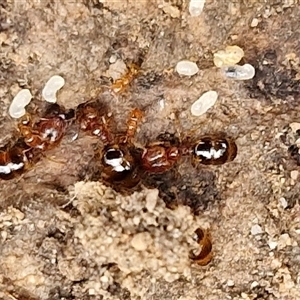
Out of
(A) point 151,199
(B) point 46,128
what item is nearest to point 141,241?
(A) point 151,199

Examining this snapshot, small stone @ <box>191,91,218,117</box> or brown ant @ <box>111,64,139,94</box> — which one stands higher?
brown ant @ <box>111,64,139,94</box>

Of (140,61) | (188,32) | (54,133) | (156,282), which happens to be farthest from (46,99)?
(156,282)

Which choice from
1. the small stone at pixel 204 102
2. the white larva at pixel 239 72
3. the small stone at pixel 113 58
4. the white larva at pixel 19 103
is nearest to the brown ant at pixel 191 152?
the small stone at pixel 204 102

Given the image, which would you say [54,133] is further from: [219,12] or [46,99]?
[219,12]

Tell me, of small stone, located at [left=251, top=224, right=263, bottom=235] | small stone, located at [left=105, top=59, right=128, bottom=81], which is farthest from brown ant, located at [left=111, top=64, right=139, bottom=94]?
small stone, located at [left=251, top=224, right=263, bottom=235]

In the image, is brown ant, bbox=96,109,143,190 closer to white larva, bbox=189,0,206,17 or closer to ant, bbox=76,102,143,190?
ant, bbox=76,102,143,190

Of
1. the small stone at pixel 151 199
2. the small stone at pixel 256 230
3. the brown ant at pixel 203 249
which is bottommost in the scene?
the small stone at pixel 256 230

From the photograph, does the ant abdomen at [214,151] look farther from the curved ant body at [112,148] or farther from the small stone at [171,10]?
the small stone at [171,10]

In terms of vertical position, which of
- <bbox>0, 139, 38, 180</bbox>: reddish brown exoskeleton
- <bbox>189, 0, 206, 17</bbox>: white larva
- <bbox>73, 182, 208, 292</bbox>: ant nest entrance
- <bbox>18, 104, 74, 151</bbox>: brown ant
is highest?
<bbox>189, 0, 206, 17</bbox>: white larva
